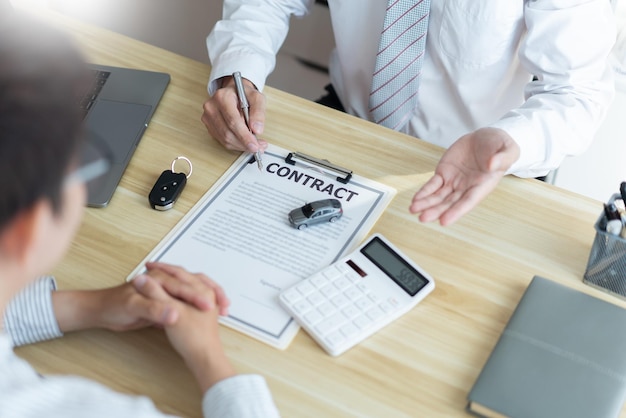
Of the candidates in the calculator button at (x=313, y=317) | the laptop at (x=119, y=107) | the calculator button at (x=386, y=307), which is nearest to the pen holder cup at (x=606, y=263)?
the calculator button at (x=386, y=307)

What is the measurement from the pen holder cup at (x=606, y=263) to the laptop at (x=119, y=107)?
75 centimetres

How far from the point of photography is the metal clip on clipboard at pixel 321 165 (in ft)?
3.83

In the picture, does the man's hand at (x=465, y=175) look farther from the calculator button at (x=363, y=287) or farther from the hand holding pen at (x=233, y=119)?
the hand holding pen at (x=233, y=119)

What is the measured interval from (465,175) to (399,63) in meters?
0.38

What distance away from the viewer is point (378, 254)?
1.03 metres

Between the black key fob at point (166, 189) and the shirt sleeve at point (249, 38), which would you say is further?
the shirt sleeve at point (249, 38)

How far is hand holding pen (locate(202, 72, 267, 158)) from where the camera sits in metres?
1.19

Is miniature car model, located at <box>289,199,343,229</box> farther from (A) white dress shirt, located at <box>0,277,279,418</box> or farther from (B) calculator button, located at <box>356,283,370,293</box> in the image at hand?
(A) white dress shirt, located at <box>0,277,279,418</box>

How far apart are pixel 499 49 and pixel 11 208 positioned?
104 cm

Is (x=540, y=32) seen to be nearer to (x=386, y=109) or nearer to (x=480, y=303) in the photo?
(x=386, y=109)

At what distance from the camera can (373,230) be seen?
1.10 meters

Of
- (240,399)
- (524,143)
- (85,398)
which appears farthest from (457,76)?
(85,398)

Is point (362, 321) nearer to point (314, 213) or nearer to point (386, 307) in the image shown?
point (386, 307)

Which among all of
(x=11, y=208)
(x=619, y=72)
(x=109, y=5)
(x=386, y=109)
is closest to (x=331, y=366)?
(x=11, y=208)
